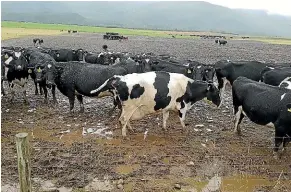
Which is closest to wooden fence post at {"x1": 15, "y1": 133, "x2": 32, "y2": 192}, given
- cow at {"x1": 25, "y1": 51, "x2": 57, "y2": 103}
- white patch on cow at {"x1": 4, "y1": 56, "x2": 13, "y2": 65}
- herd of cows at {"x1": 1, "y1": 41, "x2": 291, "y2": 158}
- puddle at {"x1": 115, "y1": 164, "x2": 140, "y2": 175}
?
puddle at {"x1": 115, "y1": 164, "x2": 140, "y2": 175}

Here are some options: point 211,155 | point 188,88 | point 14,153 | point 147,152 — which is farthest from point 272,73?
point 14,153

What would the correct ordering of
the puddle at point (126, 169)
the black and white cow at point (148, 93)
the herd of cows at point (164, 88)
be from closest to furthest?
1. the puddle at point (126, 169)
2. the herd of cows at point (164, 88)
3. the black and white cow at point (148, 93)

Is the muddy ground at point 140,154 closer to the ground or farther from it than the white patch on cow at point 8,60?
closer to the ground

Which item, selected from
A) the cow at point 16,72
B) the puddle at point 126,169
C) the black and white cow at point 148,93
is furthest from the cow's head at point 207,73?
the puddle at point 126,169

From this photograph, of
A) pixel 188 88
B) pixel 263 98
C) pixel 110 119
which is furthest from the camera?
Result: pixel 110 119

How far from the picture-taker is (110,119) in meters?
11.5

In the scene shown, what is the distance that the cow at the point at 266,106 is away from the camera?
848 centimetres

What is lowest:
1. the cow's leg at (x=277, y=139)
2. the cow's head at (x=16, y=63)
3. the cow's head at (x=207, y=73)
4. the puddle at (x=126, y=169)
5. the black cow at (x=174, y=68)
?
the puddle at (x=126, y=169)

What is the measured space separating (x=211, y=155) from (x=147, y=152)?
1.57 m

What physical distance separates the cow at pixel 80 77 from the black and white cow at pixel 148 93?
178 cm

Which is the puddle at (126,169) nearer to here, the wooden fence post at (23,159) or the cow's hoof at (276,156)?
the wooden fence post at (23,159)

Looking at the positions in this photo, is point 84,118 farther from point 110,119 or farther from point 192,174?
point 192,174

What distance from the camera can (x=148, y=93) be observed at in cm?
984

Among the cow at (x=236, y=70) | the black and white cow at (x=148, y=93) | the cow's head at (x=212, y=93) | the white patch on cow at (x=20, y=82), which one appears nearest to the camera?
the black and white cow at (x=148, y=93)
